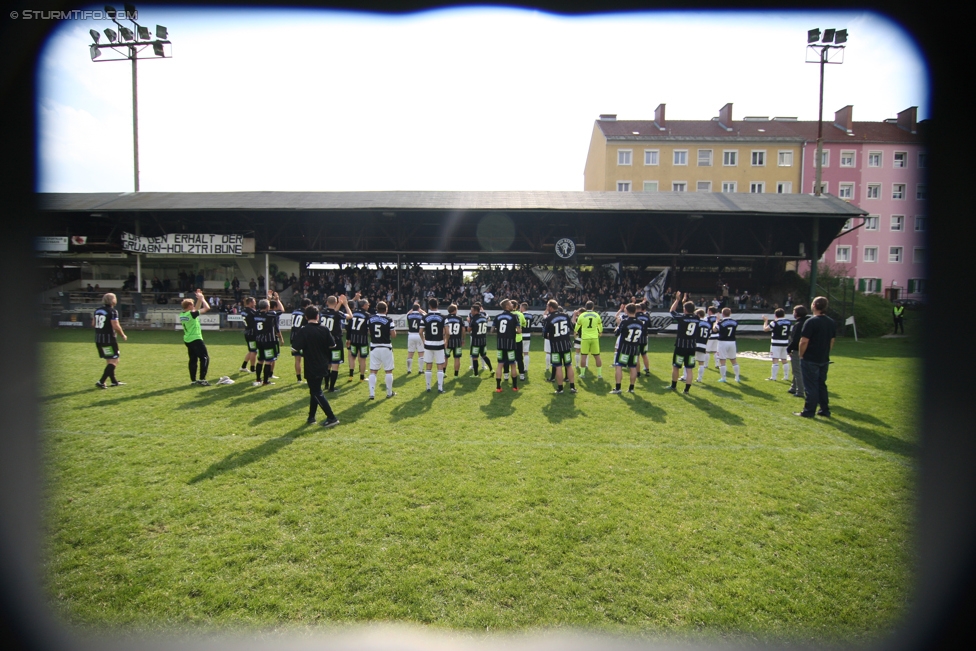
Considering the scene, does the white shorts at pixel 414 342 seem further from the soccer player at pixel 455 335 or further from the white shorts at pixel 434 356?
the white shorts at pixel 434 356

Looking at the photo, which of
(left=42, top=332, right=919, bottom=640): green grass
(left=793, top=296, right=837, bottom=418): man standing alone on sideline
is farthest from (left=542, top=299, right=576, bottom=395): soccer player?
(left=793, top=296, right=837, bottom=418): man standing alone on sideline

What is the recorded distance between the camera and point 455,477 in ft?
15.8

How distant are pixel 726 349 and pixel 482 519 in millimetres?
9456

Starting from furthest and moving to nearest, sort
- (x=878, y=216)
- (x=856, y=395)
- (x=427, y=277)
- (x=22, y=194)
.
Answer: (x=878, y=216) → (x=427, y=277) → (x=856, y=395) → (x=22, y=194)

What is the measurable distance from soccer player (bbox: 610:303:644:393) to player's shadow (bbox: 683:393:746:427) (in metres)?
1.29

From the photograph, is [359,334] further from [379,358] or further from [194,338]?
[194,338]

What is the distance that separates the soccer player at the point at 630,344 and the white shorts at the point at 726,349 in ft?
10.2

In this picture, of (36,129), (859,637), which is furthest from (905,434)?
(36,129)

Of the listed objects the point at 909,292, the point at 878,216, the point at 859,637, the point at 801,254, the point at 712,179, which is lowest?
the point at 859,637

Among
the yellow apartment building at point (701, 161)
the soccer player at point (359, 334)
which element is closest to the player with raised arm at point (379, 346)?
the soccer player at point (359, 334)

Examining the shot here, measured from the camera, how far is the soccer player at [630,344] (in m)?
9.16

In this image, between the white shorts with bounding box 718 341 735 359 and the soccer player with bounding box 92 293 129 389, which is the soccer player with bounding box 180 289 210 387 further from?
the white shorts with bounding box 718 341 735 359

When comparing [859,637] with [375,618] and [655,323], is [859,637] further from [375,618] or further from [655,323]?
[655,323]

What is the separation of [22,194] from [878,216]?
5495cm
